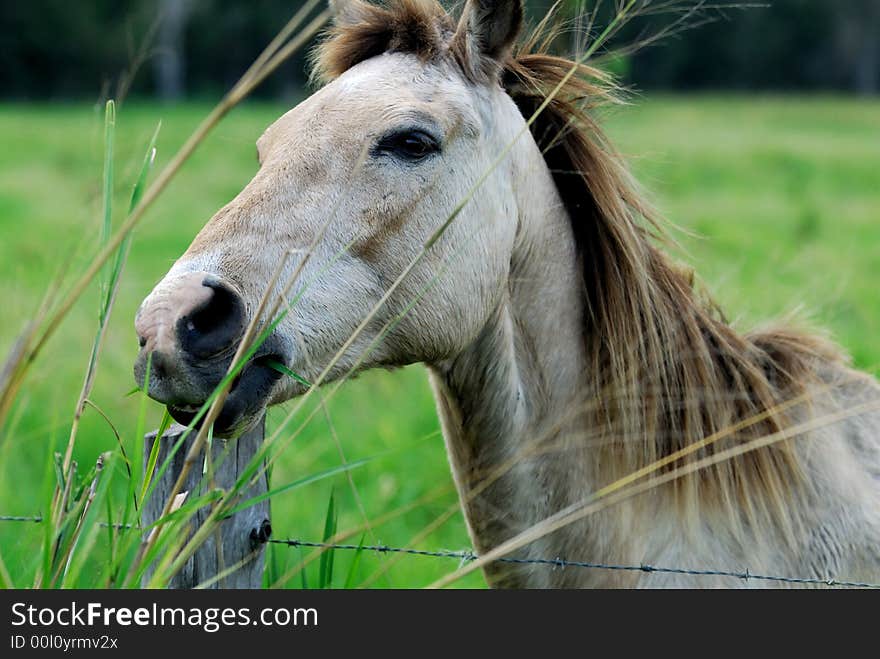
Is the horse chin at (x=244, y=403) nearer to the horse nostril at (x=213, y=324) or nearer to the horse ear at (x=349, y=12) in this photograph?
the horse nostril at (x=213, y=324)

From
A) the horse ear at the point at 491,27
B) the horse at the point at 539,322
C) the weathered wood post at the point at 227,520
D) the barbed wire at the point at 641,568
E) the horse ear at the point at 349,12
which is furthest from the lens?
the horse ear at the point at 349,12

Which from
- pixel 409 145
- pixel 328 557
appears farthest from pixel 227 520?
pixel 409 145

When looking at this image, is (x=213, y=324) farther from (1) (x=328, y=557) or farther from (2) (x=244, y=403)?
(1) (x=328, y=557)

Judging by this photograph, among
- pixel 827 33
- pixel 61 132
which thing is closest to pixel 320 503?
pixel 61 132

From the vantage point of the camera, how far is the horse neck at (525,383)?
2.48m

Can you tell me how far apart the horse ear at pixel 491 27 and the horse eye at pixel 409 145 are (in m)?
0.33

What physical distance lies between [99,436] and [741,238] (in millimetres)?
7501

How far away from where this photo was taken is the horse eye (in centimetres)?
226

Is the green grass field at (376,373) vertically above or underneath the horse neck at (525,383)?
underneath

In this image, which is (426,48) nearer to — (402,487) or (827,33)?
(402,487)

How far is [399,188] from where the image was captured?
2270 mm

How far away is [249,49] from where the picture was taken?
41.2m

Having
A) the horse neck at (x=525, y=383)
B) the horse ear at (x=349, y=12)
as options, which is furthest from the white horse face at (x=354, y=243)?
the horse ear at (x=349, y=12)

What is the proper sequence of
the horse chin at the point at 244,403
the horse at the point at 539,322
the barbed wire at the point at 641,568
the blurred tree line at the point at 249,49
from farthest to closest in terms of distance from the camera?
1. the blurred tree line at the point at 249,49
2. the barbed wire at the point at 641,568
3. the horse at the point at 539,322
4. the horse chin at the point at 244,403
